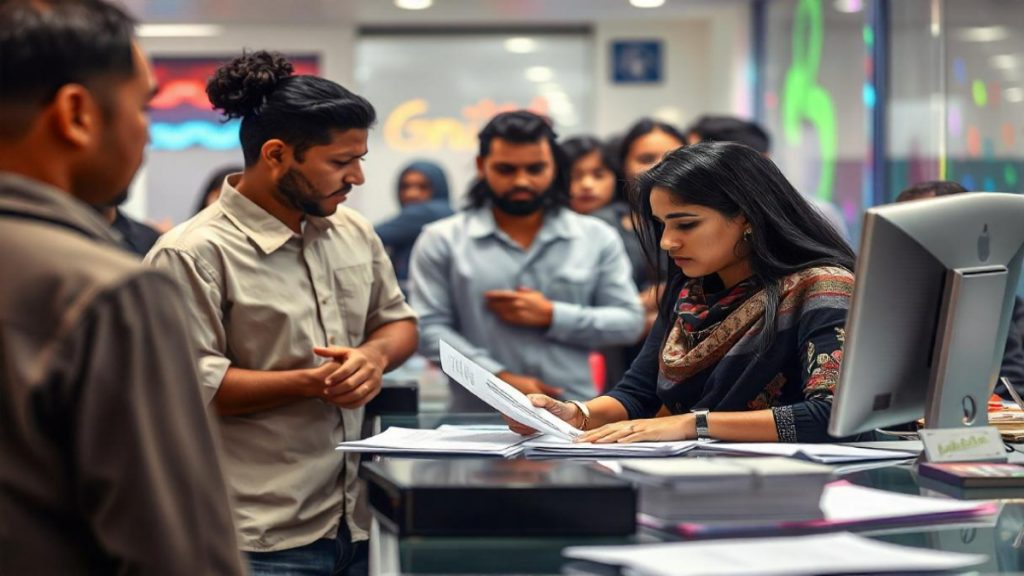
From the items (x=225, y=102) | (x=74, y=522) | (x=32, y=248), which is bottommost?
(x=74, y=522)

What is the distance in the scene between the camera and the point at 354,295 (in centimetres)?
269

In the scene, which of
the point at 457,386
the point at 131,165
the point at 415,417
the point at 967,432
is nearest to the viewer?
the point at 131,165

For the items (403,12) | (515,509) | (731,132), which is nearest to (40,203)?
(515,509)

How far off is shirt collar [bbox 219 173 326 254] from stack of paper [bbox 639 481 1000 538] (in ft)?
3.74

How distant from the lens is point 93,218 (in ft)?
4.21

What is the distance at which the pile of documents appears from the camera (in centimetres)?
158

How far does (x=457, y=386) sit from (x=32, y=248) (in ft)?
8.79

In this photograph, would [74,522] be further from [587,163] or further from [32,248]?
[587,163]

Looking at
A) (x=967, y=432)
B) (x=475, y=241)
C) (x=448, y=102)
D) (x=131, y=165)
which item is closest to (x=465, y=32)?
(x=448, y=102)

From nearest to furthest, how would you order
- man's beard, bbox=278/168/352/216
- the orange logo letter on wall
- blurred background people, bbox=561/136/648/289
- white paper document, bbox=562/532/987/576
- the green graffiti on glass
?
white paper document, bbox=562/532/987/576 → man's beard, bbox=278/168/352/216 → blurred background people, bbox=561/136/648/289 → the green graffiti on glass → the orange logo letter on wall

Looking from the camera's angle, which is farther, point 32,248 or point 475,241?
point 475,241

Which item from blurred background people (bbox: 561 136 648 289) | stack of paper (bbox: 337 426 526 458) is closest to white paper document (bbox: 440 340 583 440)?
stack of paper (bbox: 337 426 526 458)

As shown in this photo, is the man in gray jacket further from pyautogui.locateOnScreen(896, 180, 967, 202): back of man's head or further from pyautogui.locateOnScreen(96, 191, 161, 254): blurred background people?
pyautogui.locateOnScreen(896, 180, 967, 202): back of man's head

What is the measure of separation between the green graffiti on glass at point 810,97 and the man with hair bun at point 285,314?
5349mm
